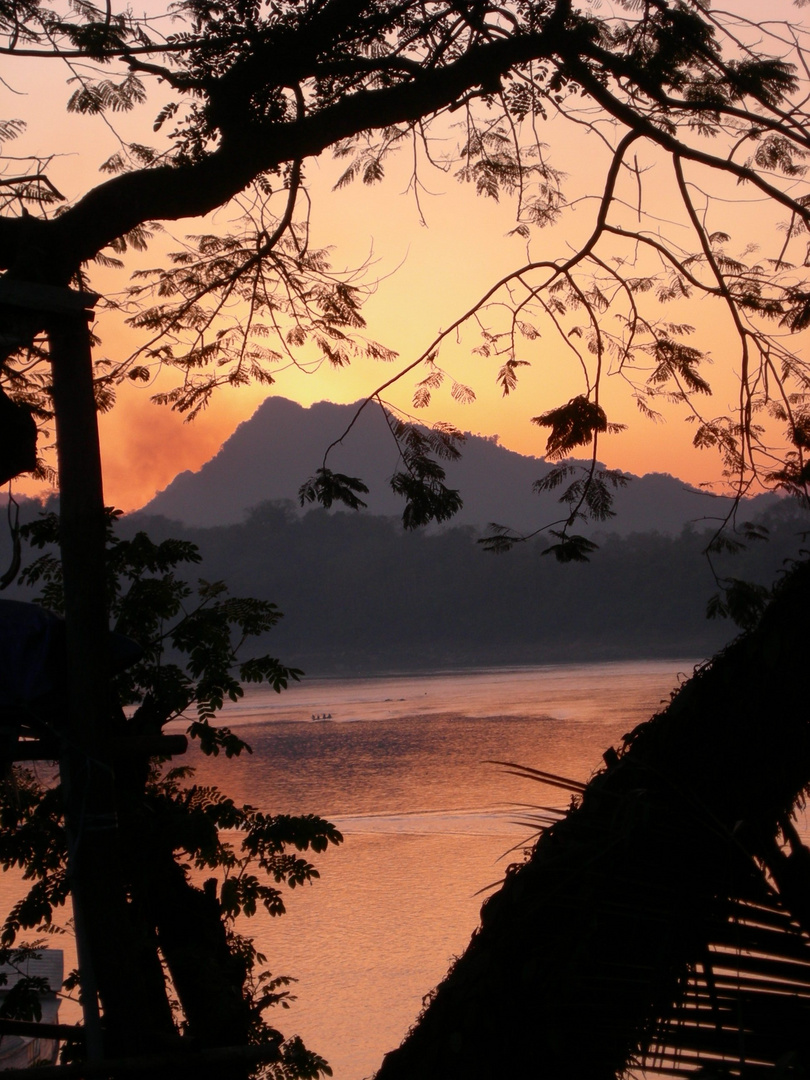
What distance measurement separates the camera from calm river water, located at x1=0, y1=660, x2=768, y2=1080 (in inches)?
653

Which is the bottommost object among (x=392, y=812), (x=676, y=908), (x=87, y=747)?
(x=392, y=812)

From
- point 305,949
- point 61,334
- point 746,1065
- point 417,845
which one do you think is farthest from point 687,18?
point 417,845

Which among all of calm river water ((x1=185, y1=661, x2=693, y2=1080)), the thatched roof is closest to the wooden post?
the thatched roof

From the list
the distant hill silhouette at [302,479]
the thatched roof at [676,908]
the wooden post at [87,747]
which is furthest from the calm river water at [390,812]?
the distant hill silhouette at [302,479]

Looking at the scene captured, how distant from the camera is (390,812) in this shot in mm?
25109

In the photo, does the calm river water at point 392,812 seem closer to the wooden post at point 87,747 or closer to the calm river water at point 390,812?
the calm river water at point 390,812

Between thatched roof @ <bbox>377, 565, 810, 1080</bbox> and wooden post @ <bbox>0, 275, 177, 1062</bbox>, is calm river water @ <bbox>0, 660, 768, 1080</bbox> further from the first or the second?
wooden post @ <bbox>0, 275, 177, 1062</bbox>

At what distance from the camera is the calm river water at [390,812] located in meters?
16.6

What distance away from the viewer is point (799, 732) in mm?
1490

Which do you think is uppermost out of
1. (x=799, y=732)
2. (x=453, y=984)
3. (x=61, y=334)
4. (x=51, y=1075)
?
(x=61, y=334)

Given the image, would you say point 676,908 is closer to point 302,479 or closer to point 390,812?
point 390,812

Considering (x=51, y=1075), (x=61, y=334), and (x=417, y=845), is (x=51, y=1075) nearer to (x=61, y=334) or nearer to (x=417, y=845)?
(x=61, y=334)

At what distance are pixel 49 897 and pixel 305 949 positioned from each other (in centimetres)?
1518

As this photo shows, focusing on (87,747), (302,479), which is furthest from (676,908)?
(302,479)
